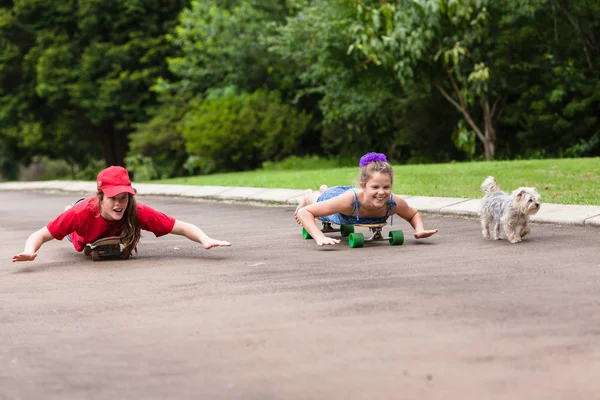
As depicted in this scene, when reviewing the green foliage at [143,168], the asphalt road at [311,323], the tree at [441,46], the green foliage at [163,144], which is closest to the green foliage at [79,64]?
the green foliage at [163,144]

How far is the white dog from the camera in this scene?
962 cm

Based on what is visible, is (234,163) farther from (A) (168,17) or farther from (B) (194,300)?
(B) (194,300)

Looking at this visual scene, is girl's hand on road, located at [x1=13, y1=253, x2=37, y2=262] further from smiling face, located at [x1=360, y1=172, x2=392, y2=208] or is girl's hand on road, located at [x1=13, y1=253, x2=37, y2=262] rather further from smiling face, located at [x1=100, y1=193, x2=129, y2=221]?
smiling face, located at [x1=360, y1=172, x2=392, y2=208]

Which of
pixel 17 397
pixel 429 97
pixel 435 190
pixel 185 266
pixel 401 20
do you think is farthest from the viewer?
pixel 429 97

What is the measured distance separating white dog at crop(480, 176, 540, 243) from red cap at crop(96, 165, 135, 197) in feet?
12.1

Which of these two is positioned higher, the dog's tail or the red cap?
the red cap

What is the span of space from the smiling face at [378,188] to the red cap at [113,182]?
233 centimetres

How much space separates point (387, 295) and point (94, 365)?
250 centimetres

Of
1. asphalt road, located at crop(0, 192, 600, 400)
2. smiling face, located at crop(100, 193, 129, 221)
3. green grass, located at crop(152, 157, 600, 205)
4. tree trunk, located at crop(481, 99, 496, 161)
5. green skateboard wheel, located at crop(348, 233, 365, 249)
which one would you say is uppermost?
tree trunk, located at crop(481, 99, 496, 161)

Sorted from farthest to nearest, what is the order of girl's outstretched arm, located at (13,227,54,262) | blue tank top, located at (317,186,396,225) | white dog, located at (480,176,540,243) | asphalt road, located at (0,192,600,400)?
1. blue tank top, located at (317,186,396,225)
2. white dog, located at (480,176,540,243)
3. girl's outstretched arm, located at (13,227,54,262)
4. asphalt road, located at (0,192,600,400)

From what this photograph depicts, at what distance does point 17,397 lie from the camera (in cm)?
473

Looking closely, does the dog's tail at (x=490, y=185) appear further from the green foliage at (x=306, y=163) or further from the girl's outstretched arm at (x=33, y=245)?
the green foliage at (x=306, y=163)

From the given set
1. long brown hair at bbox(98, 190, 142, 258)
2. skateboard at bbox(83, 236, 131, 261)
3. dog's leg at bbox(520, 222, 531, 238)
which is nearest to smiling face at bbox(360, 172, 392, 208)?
dog's leg at bbox(520, 222, 531, 238)

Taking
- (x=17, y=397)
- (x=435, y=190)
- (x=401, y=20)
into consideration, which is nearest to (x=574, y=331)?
(x=17, y=397)
